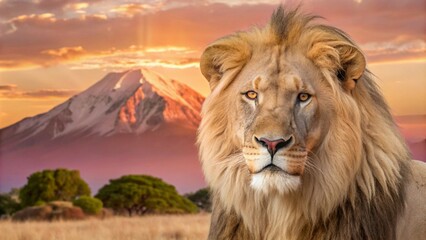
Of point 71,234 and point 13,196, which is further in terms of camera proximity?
point 13,196

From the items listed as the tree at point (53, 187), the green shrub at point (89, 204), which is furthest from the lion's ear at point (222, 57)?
the tree at point (53, 187)

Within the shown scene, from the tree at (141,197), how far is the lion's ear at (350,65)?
841 cm

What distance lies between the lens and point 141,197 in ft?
41.7

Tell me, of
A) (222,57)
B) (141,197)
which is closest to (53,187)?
(141,197)

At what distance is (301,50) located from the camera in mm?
3824

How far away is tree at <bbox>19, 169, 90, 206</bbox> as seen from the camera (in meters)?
11.8

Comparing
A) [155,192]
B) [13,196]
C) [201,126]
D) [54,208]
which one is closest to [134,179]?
[155,192]

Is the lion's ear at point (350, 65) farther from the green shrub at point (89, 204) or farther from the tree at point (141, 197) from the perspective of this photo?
the tree at point (141, 197)

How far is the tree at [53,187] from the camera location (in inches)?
464

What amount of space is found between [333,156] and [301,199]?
0.69 ft

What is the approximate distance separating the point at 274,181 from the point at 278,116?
24 centimetres

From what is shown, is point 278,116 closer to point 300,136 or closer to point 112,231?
point 300,136

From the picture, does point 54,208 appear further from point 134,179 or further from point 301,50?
point 301,50

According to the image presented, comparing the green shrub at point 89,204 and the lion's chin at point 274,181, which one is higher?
the green shrub at point 89,204
